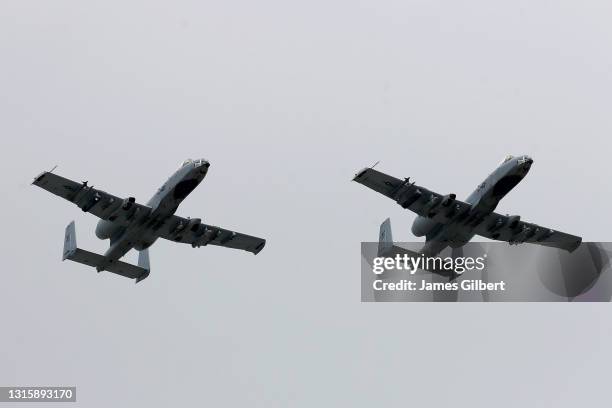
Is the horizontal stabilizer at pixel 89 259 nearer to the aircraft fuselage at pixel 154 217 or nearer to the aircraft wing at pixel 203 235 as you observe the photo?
the aircraft fuselage at pixel 154 217

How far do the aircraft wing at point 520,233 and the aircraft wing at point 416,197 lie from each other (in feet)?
9.41

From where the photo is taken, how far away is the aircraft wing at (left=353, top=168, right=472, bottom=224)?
106 metres

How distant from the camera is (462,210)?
4252 inches

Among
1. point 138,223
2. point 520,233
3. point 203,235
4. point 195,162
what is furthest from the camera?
point 203,235

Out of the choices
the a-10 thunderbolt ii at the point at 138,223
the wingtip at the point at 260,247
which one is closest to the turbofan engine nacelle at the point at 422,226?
the wingtip at the point at 260,247

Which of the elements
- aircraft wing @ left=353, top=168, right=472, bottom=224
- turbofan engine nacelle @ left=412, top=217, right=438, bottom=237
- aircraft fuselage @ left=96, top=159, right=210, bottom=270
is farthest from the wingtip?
aircraft wing @ left=353, top=168, right=472, bottom=224

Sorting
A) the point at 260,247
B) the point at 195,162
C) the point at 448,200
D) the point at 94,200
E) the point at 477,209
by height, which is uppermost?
the point at 195,162

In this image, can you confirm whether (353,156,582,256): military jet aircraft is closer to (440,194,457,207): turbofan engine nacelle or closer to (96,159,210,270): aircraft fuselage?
(440,194,457,207): turbofan engine nacelle

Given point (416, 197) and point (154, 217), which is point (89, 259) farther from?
point (416, 197)

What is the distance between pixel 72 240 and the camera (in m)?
113

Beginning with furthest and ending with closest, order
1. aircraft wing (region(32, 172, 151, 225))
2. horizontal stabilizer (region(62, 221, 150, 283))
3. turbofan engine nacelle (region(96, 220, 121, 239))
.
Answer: horizontal stabilizer (region(62, 221, 150, 283))
turbofan engine nacelle (region(96, 220, 121, 239))
aircraft wing (region(32, 172, 151, 225))

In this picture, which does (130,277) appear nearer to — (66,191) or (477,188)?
(66,191)

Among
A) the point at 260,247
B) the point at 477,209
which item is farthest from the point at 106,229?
the point at 477,209

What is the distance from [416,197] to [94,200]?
894 inches
